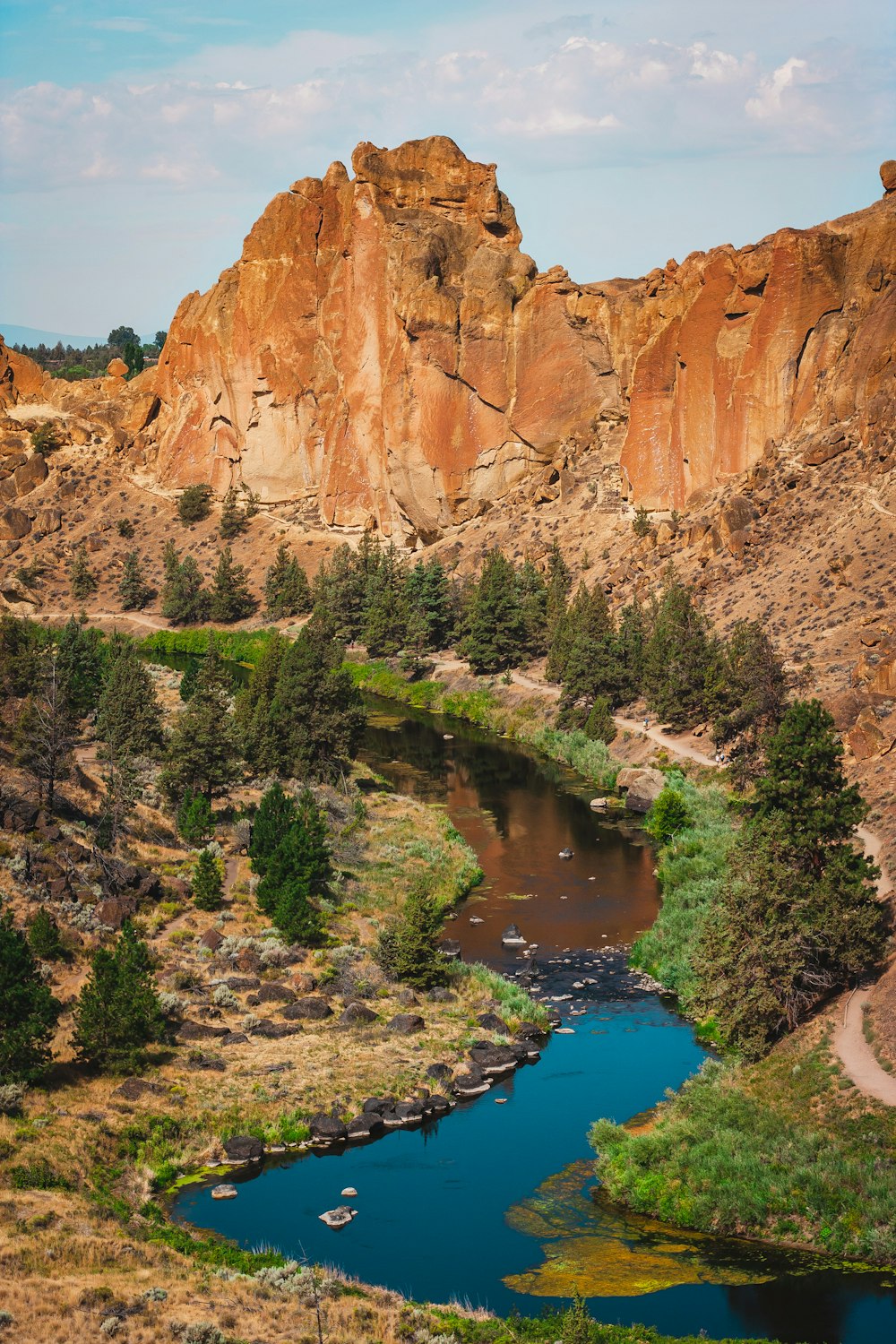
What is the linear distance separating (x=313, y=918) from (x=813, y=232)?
177 ft

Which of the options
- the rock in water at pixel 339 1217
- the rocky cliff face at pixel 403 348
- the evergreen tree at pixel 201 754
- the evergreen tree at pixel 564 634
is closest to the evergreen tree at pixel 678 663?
the evergreen tree at pixel 564 634

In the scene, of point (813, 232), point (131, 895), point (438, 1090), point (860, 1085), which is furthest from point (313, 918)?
point (813, 232)

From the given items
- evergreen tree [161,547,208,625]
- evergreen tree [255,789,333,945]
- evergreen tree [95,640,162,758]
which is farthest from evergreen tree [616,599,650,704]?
evergreen tree [161,547,208,625]

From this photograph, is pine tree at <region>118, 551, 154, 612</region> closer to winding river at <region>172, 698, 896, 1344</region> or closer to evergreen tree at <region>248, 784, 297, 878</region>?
evergreen tree at <region>248, 784, 297, 878</region>

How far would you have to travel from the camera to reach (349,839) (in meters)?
47.2

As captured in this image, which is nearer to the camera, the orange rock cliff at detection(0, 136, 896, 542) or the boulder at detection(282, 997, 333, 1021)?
the boulder at detection(282, 997, 333, 1021)

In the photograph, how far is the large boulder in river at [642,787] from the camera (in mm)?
53625

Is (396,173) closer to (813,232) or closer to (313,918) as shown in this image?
(813,232)

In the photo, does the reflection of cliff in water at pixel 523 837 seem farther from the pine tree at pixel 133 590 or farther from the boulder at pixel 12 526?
the boulder at pixel 12 526

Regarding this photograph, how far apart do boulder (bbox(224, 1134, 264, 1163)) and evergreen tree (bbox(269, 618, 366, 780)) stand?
24.1 meters

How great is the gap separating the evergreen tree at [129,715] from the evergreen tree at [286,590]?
3950cm

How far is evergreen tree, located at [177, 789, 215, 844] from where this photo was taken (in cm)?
4209

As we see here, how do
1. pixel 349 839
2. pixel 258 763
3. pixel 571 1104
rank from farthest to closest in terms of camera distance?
pixel 258 763, pixel 349 839, pixel 571 1104

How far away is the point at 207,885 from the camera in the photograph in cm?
3772
